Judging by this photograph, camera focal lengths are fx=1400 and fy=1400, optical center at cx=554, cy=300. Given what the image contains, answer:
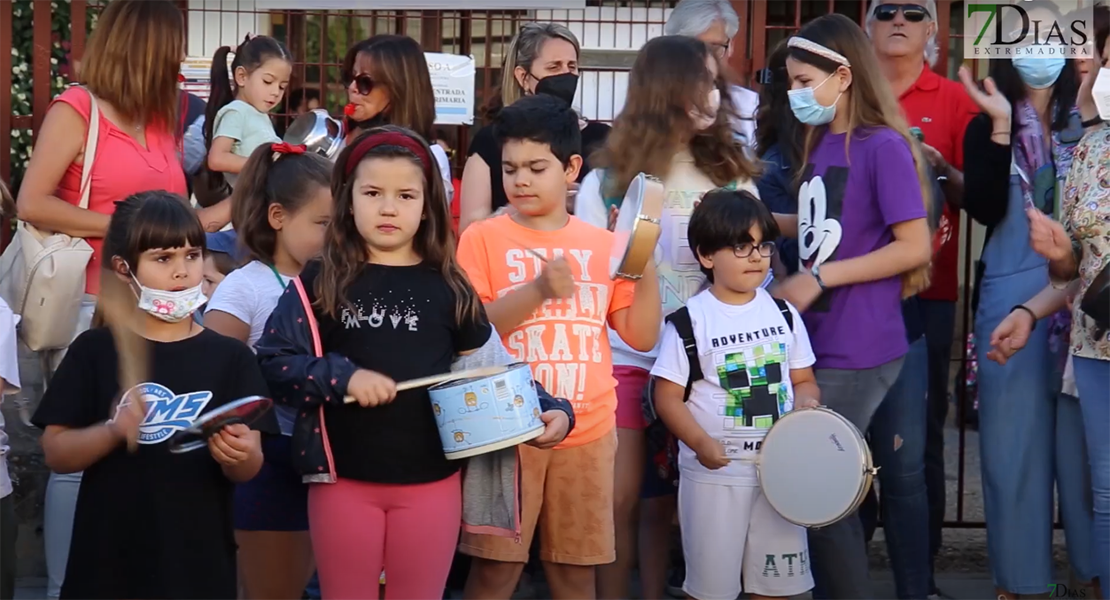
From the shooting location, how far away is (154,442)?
3283 millimetres

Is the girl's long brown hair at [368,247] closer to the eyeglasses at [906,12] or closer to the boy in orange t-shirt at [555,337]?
the boy in orange t-shirt at [555,337]

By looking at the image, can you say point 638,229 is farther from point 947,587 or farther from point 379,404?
point 947,587

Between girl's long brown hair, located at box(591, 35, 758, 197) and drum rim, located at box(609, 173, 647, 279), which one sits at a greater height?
girl's long brown hair, located at box(591, 35, 758, 197)

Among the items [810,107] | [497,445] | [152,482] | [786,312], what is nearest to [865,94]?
[810,107]

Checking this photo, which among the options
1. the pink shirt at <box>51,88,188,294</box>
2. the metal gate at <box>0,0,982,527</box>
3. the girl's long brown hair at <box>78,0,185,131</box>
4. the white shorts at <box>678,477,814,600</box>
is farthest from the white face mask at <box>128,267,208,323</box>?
the metal gate at <box>0,0,982,527</box>

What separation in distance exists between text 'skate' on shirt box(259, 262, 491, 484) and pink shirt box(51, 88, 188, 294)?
1200 millimetres

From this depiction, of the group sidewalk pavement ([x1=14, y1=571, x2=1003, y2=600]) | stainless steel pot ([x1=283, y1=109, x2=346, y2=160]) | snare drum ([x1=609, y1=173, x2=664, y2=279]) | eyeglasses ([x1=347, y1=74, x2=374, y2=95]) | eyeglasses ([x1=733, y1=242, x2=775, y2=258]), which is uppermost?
eyeglasses ([x1=347, y1=74, x2=374, y2=95])

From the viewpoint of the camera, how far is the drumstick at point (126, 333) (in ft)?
10.7

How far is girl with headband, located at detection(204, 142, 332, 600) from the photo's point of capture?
12.6 ft

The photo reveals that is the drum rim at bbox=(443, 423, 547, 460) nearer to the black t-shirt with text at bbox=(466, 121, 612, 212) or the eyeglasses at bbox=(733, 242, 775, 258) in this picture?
the eyeglasses at bbox=(733, 242, 775, 258)

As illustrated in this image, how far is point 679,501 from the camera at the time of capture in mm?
4281

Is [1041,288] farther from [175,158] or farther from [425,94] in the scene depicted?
[175,158]

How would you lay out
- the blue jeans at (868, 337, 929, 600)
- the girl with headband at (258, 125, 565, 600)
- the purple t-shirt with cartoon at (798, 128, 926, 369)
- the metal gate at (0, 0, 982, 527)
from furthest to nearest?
1. the metal gate at (0, 0, 982, 527)
2. the blue jeans at (868, 337, 929, 600)
3. the purple t-shirt with cartoon at (798, 128, 926, 369)
4. the girl with headband at (258, 125, 565, 600)

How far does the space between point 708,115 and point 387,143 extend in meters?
1.29
